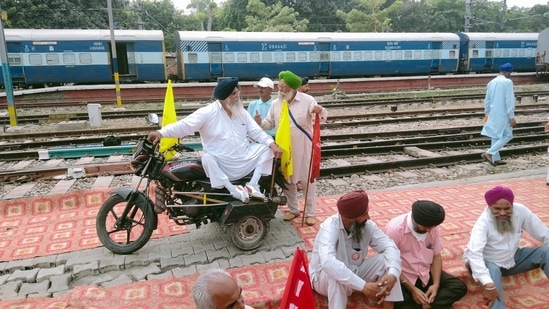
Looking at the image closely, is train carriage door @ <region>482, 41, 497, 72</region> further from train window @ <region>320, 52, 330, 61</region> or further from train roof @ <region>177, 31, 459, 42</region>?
train window @ <region>320, 52, 330, 61</region>

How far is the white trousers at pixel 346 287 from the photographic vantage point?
3.03m

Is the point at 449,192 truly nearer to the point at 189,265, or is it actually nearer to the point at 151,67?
the point at 189,265

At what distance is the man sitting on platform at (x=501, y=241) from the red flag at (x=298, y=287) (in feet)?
4.90

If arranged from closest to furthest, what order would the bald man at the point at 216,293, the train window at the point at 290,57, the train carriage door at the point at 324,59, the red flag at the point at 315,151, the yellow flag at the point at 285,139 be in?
the bald man at the point at 216,293, the yellow flag at the point at 285,139, the red flag at the point at 315,151, the train window at the point at 290,57, the train carriage door at the point at 324,59

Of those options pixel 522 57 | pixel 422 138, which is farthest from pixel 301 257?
pixel 522 57

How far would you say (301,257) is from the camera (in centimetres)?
276

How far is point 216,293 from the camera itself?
1.94m

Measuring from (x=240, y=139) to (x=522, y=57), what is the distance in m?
28.9

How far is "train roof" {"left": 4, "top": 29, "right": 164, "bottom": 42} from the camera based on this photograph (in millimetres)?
18562

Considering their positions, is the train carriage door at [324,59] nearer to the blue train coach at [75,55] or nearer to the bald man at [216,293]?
the blue train coach at [75,55]

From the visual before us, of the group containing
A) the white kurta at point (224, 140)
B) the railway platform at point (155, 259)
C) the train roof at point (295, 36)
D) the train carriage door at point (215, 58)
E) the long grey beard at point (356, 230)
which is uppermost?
the train roof at point (295, 36)

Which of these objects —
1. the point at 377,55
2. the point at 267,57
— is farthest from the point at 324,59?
the point at 267,57

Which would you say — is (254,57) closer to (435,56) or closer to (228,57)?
(228,57)

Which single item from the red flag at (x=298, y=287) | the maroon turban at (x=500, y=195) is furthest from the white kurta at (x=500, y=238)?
the red flag at (x=298, y=287)
